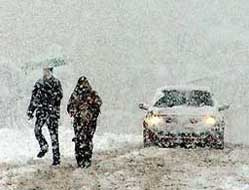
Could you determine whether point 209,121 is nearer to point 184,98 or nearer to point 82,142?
point 184,98

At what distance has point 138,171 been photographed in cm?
1348

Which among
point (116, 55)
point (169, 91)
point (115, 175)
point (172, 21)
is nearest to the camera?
point (115, 175)

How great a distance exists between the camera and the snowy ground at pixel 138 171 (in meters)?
12.1

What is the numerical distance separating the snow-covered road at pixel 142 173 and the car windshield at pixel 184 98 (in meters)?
2.23

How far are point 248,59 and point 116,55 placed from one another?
14765 mm

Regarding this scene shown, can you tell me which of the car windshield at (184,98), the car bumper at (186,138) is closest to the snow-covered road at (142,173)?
the car bumper at (186,138)

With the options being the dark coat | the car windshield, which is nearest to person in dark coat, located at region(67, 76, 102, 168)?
the dark coat

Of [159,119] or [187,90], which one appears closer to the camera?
[159,119]

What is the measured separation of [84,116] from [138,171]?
1.59 metres

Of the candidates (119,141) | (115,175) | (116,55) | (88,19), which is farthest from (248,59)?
(115,175)

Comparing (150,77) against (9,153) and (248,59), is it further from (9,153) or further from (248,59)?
(9,153)

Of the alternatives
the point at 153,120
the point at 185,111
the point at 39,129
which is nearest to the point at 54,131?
the point at 39,129

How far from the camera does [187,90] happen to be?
64.0 ft

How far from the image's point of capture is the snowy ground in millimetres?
12055
